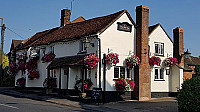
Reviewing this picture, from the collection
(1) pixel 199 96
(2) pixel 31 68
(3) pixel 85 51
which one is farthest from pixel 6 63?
(1) pixel 199 96

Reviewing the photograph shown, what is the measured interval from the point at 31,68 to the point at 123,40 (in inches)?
451

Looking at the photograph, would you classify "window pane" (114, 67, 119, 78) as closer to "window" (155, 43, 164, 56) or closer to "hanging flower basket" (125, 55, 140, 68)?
"hanging flower basket" (125, 55, 140, 68)

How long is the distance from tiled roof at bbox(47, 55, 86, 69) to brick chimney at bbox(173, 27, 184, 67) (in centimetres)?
1112

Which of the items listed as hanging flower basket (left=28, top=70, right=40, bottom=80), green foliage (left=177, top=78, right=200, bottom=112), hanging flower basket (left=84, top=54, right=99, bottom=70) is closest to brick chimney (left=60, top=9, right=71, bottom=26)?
hanging flower basket (left=28, top=70, right=40, bottom=80)

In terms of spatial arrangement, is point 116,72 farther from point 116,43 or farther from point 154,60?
point 154,60

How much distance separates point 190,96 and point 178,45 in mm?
15280

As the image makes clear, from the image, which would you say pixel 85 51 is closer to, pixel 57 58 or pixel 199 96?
pixel 57 58

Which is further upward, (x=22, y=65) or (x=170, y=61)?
(x=170, y=61)

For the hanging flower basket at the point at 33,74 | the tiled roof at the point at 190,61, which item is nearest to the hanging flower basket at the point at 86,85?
the hanging flower basket at the point at 33,74

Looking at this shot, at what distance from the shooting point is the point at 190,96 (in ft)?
43.3

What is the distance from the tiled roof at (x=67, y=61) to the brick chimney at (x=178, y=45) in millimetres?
11117

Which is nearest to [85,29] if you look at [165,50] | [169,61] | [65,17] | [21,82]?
[65,17]

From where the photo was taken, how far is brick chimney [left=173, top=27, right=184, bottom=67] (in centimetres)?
2764

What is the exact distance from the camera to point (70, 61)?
22.3 m
